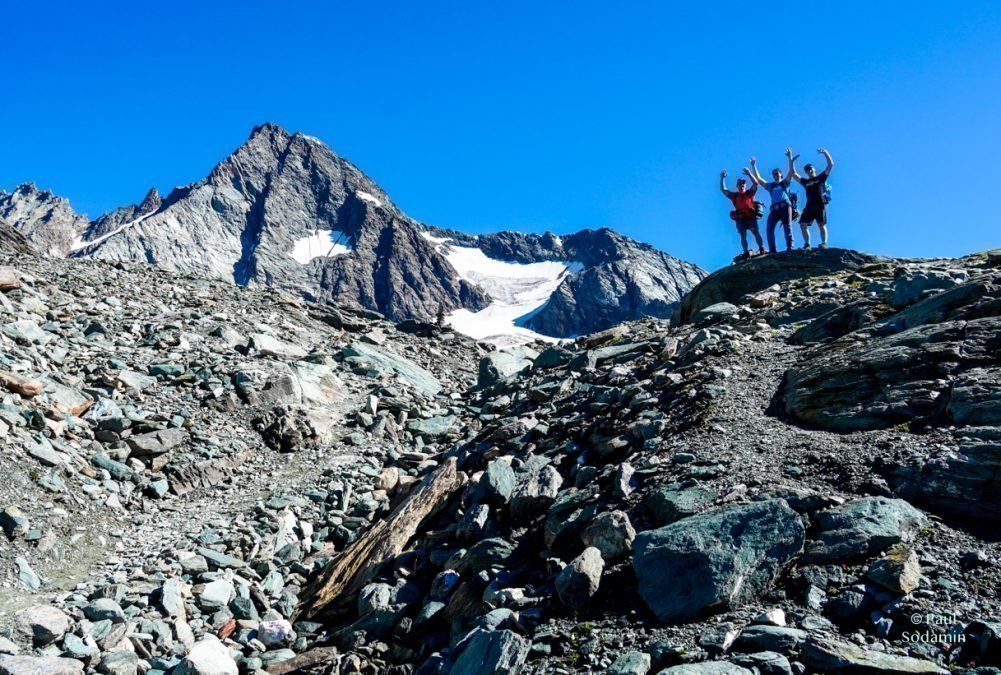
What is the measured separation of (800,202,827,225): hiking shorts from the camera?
20703 mm

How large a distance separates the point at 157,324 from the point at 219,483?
732 centimetres

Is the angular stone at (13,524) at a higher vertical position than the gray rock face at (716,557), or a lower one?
higher

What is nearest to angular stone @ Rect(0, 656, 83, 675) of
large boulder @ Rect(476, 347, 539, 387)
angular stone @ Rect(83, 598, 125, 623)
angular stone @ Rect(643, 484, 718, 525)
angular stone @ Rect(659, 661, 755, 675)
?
angular stone @ Rect(83, 598, 125, 623)

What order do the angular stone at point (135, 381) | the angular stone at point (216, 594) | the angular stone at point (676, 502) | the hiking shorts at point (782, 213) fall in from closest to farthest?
the angular stone at point (676, 502) < the angular stone at point (216, 594) < the angular stone at point (135, 381) < the hiking shorts at point (782, 213)

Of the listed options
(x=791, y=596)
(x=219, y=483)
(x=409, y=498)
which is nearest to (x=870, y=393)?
(x=791, y=596)

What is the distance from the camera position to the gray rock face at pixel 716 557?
5.83 meters

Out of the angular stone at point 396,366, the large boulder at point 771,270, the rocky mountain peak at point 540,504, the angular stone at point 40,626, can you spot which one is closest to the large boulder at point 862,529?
the rocky mountain peak at point 540,504

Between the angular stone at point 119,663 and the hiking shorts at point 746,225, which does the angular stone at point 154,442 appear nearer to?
the angular stone at point 119,663

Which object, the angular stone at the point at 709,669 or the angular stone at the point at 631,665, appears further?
the angular stone at the point at 631,665

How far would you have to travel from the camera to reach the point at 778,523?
627 cm

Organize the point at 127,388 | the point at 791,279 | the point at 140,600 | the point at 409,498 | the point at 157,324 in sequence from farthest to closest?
the point at 791,279, the point at 157,324, the point at 127,388, the point at 409,498, the point at 140,600

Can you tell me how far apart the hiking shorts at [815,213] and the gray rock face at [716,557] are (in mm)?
17048

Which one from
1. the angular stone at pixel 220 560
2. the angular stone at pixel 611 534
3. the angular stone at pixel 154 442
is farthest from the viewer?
the angular stone at pixel 154 442

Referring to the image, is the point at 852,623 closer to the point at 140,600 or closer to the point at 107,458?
the point at 140,600
